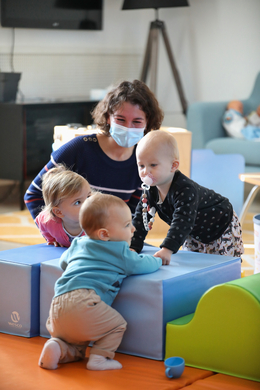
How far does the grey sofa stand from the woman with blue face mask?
6.01ft

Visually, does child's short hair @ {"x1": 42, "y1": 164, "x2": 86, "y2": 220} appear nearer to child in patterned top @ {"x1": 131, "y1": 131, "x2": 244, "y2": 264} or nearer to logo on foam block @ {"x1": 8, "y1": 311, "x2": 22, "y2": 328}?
child in patterned top @ {"x1": 131, "y1": 131, "x2": 244, "y2": 264}

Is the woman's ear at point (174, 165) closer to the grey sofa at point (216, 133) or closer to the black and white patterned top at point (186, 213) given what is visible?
the black and white patterned top at point (186, 213)

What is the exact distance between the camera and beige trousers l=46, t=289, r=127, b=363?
1161 mm

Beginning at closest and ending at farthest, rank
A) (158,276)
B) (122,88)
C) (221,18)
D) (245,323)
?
1. (245,323)
2. (158,276)
3. (122,88)
4. (221,18)

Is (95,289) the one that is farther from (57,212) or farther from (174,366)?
(57,212)

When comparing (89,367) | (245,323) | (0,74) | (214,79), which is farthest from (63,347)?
(214,79)

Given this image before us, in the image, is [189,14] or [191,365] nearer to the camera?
[191,365]

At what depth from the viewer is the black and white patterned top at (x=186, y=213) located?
1.35 meters

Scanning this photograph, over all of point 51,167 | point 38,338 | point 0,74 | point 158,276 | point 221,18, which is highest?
point 221,18

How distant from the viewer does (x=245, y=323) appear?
113 centimetres

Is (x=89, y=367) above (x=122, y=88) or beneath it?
beneath

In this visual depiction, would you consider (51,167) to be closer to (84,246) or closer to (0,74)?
(84,246)

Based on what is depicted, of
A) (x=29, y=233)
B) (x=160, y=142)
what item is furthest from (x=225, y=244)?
(x=29, y=233)

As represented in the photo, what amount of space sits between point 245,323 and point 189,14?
417 cm
